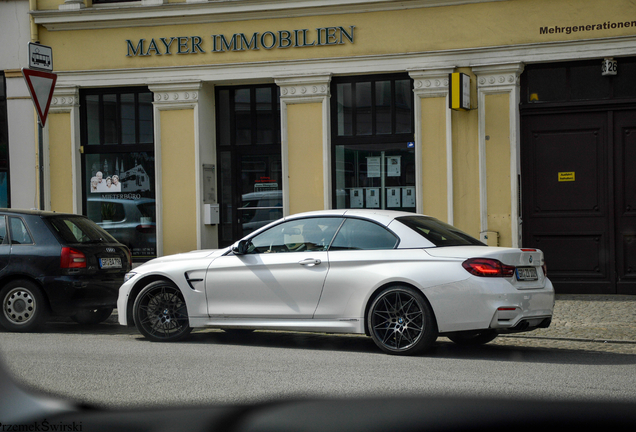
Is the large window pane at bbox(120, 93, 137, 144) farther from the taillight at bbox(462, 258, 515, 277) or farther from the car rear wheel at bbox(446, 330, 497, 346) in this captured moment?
the taillight at bbox(462, 258, 515, 277)

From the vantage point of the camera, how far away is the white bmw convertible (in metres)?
6.94

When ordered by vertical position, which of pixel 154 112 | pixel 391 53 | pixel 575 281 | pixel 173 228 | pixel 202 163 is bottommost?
pixel 575 281

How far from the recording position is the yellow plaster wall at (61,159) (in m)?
14.7

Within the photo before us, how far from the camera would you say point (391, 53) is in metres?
13.3

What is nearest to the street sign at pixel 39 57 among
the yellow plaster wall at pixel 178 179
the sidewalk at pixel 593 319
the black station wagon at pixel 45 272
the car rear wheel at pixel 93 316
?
the black station wagon at pixel 45 272

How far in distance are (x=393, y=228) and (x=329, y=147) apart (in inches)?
243

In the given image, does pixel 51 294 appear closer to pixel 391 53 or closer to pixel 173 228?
pixel 173 228

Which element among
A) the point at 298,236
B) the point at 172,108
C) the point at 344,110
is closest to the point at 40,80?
the point at 172,108

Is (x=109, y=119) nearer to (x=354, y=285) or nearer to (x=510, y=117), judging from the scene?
(x=510, y=117)

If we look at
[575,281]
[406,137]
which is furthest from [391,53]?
[575,281]

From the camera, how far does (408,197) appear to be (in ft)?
44.3

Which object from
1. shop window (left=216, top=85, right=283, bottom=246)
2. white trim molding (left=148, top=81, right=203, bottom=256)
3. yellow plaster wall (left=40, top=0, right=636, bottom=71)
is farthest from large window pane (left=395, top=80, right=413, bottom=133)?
white trim molding (left=148, top=81, right=203, bottom=256)

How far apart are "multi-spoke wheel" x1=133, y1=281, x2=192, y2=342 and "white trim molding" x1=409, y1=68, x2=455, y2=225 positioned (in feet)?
19.8

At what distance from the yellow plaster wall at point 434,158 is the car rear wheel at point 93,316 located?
5.78 metres
